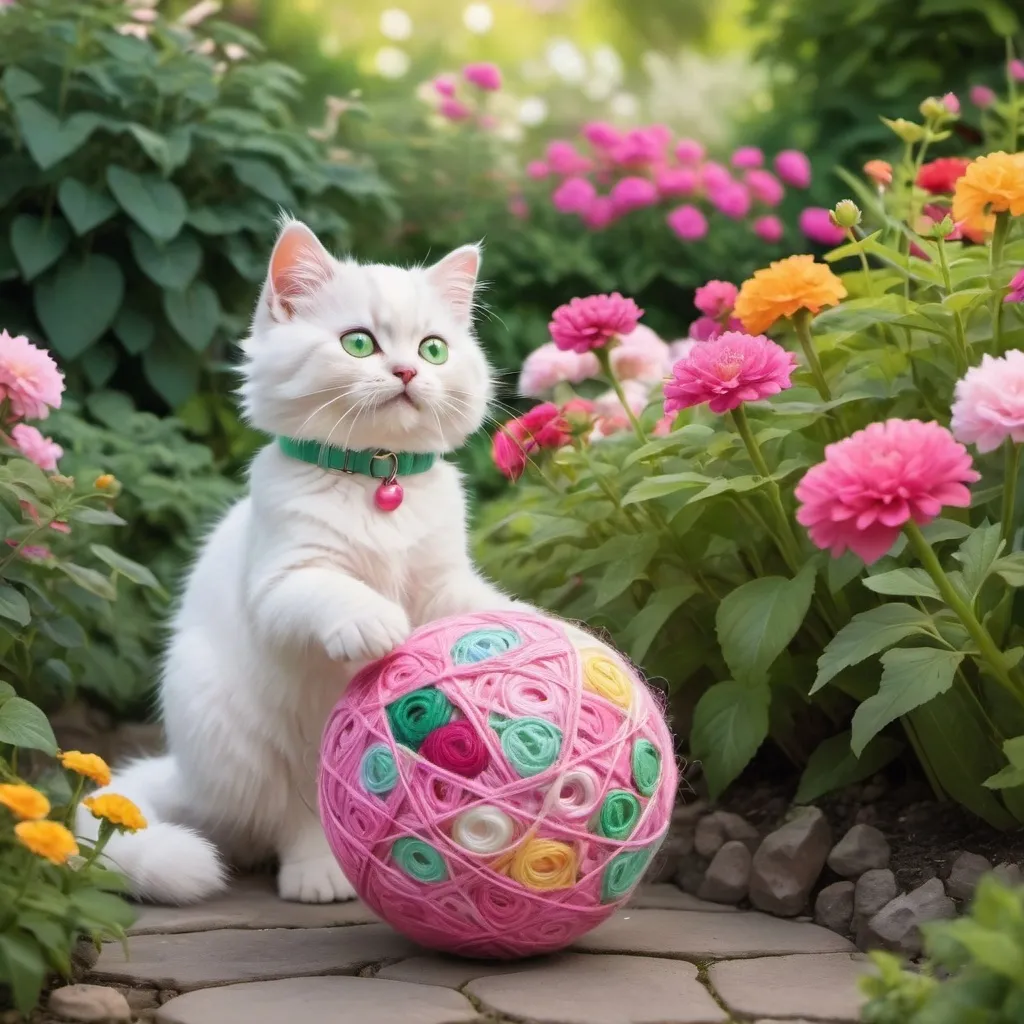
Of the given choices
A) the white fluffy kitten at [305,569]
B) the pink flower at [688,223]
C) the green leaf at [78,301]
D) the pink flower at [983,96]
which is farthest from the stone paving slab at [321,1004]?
the pink flower at [688,223]

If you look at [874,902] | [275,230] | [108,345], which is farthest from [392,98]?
[874,902]

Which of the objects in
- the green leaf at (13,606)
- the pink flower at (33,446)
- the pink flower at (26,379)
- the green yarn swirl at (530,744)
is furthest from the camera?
the pink flower at (33,446)

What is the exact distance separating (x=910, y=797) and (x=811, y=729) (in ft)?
0.87

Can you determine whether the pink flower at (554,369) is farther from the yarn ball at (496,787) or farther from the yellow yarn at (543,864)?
the yellow yarn at (543,864)

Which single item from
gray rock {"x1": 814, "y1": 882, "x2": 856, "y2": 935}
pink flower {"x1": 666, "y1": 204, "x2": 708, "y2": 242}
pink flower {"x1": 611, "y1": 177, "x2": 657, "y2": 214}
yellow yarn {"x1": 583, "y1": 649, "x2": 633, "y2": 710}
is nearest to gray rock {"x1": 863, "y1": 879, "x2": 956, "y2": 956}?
gray rock {"x1": 814, "y1": 882, "x2": 856, "y2": 935}

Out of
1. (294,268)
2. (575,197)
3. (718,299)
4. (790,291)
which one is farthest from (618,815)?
(575,197)

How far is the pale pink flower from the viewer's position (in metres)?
2.32

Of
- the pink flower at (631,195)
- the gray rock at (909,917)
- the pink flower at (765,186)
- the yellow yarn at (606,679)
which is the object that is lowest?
the gray rock at (909,917)

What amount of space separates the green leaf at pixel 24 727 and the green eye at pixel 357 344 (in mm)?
797

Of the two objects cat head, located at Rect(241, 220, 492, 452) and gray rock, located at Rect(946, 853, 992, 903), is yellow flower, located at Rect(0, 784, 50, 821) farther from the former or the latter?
gray rock, located at Rect(946, 853, 992, 903)

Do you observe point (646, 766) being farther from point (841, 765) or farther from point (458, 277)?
point (458, 277)

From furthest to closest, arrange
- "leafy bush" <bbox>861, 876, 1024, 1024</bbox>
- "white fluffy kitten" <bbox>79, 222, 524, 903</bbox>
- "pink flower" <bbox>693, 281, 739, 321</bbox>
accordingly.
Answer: "pink flower" <bbox>693, 281, 739, 321</bbox> < "white fluffy kitten" <bbox>79, 222, 524, 903</bbox> < "leafy bush" <bbox>861, 876, 1024, 1024</bbox>

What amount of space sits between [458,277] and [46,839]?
4.21 feet

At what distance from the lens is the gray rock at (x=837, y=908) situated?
2.49 meters
